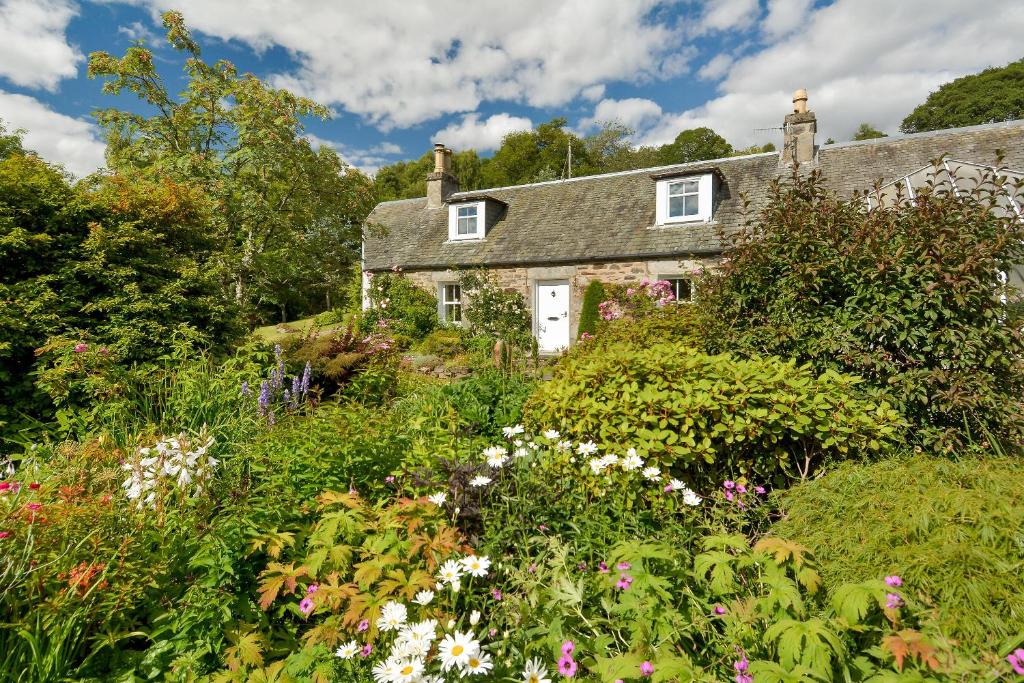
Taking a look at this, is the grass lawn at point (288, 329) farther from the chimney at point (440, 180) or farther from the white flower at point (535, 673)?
the white flower at point (535, 673)

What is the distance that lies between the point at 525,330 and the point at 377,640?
41.8ft

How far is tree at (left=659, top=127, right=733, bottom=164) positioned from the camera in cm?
4044

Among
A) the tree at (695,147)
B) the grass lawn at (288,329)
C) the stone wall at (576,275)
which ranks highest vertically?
the tree at (695,147)

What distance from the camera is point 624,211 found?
48.2 feet

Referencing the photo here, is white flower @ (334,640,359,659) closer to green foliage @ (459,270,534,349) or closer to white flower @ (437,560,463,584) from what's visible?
white flower @ (437,560,463,584)

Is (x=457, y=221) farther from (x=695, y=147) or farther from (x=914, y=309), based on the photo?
(x=695, y=147)

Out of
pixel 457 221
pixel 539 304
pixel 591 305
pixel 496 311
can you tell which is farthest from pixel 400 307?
pixel 591 305

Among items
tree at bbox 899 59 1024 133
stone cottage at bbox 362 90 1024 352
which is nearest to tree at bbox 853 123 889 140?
tree at bbox 899 59 1024 133

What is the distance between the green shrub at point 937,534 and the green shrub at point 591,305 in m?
10.4

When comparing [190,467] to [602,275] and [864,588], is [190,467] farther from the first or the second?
[602,275]

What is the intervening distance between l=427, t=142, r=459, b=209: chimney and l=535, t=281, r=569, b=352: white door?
6.36m

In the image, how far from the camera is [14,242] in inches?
198

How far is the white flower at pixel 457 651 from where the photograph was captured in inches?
63.2

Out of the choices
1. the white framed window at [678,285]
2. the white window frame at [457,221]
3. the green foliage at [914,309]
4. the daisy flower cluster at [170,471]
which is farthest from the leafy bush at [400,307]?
the daisy flower cluster at [170,471]
